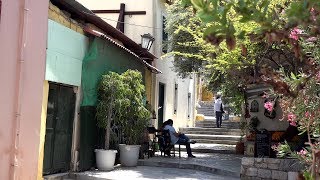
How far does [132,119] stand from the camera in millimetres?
11094

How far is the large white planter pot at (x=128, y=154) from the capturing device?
11.4 metres

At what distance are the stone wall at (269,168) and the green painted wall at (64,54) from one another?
431cm

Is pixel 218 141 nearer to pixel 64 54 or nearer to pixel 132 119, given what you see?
pixel 132 119

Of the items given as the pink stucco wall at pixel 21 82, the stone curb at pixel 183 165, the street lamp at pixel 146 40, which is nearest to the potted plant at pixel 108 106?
the stone curb at pixel 183 165

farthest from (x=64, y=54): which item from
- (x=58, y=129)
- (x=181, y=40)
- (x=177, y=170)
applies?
(x=181, y=40)

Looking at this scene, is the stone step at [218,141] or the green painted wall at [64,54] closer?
the green painted wall at [64,54]

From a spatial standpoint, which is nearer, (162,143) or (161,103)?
(162,143)

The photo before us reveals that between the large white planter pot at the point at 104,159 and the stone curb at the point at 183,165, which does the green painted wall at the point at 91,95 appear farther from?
the stone curb at the point at 183,165

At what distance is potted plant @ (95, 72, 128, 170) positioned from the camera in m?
10.2

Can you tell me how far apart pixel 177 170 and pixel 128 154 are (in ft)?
4.59

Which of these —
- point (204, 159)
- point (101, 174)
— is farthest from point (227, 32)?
point (204, 159)

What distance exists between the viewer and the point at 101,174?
384 inches

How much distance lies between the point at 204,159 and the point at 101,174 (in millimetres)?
4688

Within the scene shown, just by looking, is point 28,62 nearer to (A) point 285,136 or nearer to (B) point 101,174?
(B) point 101,174
